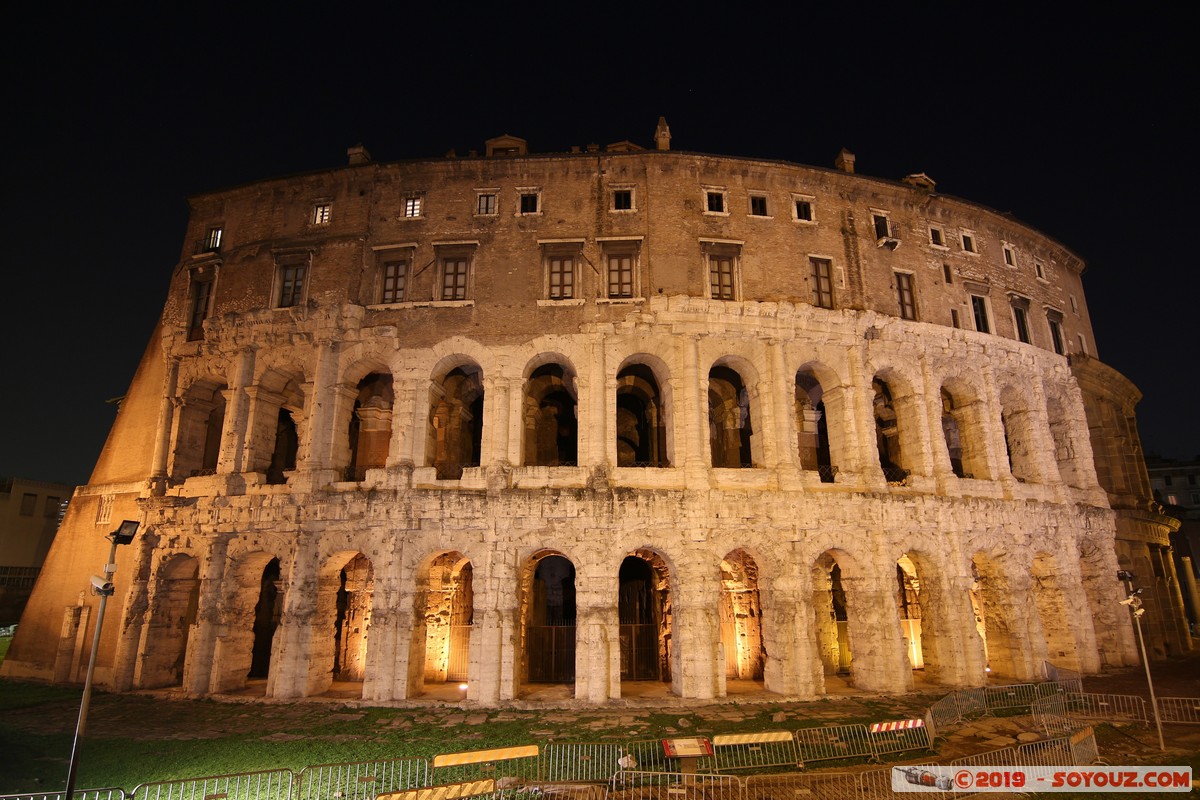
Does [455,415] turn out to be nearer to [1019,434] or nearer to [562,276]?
[562,276]

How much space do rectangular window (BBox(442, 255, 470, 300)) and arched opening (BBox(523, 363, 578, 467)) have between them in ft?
12.1

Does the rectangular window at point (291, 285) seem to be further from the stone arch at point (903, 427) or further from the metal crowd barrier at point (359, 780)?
the stone arch at point (903, 427)

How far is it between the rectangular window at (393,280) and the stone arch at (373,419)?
2.93 meters

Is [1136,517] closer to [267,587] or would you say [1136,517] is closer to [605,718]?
[605,718]

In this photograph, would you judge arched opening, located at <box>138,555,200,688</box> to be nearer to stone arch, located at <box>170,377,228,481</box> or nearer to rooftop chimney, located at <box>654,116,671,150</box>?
stone arch, located at <box>170,377,228,481</box>

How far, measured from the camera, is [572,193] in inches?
853

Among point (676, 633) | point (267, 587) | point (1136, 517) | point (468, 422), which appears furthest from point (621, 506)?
point (1136, 517)

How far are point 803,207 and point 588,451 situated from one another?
12.0m

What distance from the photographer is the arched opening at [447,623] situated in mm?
21016

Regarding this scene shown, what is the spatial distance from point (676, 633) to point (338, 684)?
11164mm

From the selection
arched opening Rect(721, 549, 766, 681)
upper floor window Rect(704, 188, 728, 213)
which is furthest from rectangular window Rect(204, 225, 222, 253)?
arched opening Rect(721, 549, 766, 681)

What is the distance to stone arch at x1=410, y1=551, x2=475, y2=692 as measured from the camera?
21.0 meters

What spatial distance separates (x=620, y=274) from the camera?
69.0 feet

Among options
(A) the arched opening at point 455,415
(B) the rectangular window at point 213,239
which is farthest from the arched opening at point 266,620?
(B) the rectangular window at point 213,239
